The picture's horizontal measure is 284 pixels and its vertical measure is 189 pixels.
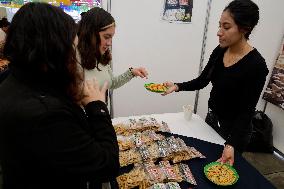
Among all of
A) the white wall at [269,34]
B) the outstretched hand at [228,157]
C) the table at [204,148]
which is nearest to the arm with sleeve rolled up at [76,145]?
the table at [204,148]

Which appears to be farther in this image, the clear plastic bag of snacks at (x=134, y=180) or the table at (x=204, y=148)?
the table at (x=204, y=148)

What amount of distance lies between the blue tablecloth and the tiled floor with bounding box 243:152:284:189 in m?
1.68

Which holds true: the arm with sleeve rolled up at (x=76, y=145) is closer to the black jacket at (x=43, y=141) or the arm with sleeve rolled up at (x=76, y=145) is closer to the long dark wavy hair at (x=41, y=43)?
the black jacket at (x=43, y=141)

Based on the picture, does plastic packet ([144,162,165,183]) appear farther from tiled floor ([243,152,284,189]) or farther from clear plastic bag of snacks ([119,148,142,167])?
tiled floor ([243,152,284,189])

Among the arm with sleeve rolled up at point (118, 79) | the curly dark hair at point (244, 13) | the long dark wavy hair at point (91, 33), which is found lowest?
the arm with sleeve rolled up at point (118, 79)

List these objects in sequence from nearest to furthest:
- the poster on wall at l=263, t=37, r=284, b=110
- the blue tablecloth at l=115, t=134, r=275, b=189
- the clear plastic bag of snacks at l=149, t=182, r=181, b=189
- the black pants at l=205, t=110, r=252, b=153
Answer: the clear plastic bag of snacks at l=149, t=182, r=181, b=189 < the blue tablecloth at l=115, t=134, r=275, b=189 < the black pants at l=205, t=110, r=252, b=153 < the poster on wall at l=263, t=37, r=284, b=110

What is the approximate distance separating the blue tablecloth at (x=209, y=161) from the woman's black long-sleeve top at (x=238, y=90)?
0.12 m

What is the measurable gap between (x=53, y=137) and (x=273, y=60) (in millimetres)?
3510

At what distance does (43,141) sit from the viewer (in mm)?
751

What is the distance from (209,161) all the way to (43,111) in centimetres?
113

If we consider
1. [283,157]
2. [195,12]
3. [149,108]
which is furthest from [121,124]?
[283,157]

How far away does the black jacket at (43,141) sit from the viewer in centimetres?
74

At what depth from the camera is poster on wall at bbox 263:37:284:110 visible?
3.26 m

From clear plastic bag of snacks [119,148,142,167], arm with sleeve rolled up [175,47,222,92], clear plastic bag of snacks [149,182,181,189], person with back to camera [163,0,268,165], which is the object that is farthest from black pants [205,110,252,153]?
clear plastic bag of snacks [119,148,142,167]
